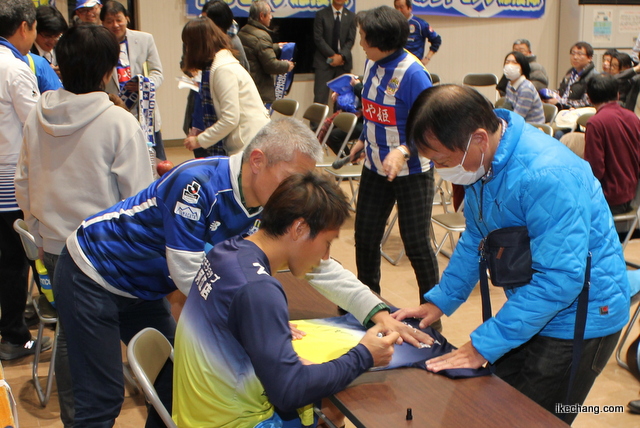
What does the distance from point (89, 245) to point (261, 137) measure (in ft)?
2.05

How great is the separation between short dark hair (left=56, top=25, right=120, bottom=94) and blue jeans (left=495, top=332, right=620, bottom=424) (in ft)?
5.32

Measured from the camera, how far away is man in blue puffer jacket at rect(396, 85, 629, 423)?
1.58 metres

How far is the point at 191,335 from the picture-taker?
1.55 metres

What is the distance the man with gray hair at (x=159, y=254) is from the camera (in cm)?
183

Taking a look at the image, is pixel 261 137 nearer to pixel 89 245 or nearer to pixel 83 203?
pixel 89 245

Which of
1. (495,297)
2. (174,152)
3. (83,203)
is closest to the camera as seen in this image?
(83,203)

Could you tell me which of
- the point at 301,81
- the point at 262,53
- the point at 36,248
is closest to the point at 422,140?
the point at 36,248

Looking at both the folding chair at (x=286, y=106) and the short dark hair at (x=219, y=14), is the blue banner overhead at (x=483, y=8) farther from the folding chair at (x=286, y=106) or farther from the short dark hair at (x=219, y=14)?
the short dark hair at (x=219, y=14)

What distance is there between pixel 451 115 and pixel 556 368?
0.73m

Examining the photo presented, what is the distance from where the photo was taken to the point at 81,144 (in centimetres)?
226

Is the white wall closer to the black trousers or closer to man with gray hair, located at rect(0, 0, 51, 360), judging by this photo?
man with gray hair, located at rect(0, 0, 51, 360)

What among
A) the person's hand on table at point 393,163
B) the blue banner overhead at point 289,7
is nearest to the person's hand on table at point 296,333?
the person's hand on table at point 393,163

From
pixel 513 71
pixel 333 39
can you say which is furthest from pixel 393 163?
pixel 333 39

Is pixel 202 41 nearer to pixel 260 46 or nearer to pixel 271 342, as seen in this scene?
pixel 271 342
